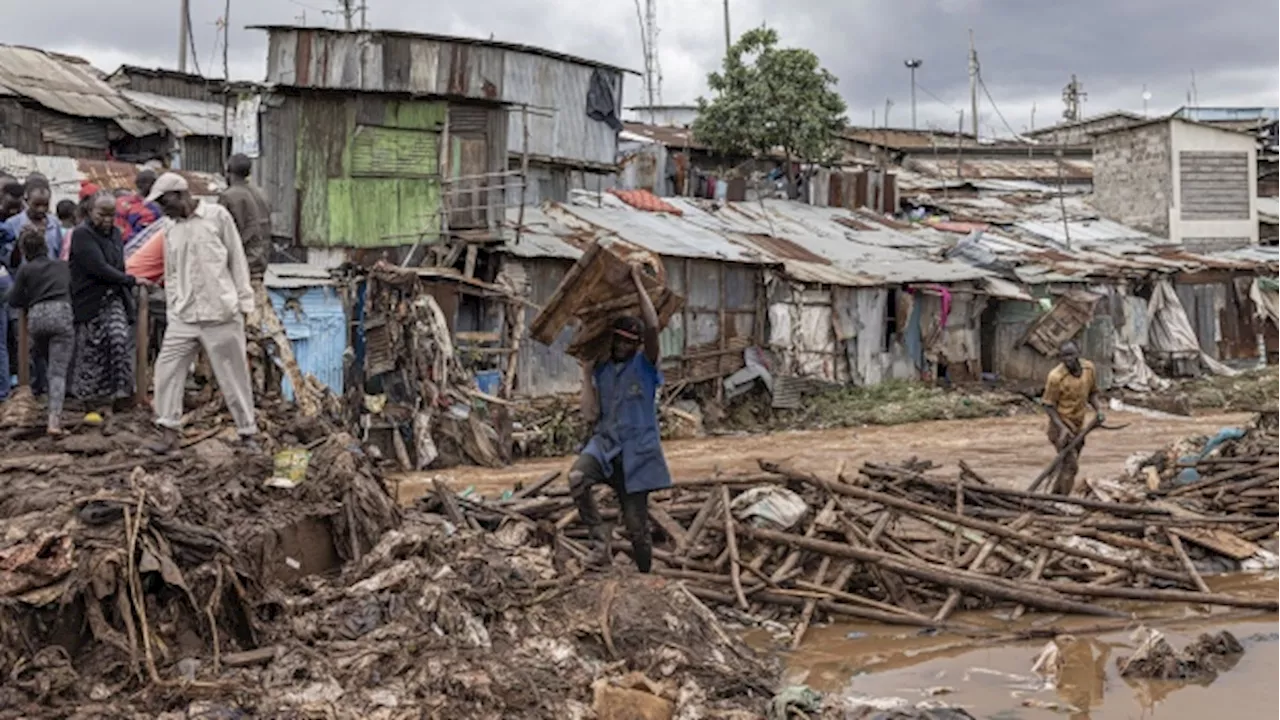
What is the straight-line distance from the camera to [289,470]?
21.9 ft

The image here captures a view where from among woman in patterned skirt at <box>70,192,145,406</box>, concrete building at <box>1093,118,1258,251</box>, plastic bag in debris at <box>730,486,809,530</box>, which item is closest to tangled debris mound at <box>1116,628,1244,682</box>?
plastic bag in debris at <box>730,486,809,530</box>

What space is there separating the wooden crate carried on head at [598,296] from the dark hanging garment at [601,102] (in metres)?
19.4

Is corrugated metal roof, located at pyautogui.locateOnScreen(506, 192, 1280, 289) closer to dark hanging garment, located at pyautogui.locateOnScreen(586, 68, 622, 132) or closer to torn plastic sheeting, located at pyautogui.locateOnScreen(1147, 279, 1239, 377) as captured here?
torn plastic sheeting, located at pyautogui.locateOnScreen(1147, 279, 1239, 377)

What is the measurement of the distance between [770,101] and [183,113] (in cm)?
1291

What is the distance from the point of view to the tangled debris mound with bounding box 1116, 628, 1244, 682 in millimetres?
6539

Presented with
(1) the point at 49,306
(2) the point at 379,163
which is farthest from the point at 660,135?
(1) the point at 49,306

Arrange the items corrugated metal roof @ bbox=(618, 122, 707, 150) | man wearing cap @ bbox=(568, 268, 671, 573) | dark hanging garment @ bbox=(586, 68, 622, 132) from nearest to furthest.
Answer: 1. man wearing cap @ bbox=(568, 268, 671, 573)
2. dark hanging garment @ bbox=(586, 68, 622, 132)
3. corrugated metal roof @ bbox=(618, 122, 707, 150)

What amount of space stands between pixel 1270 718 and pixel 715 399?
628 inches

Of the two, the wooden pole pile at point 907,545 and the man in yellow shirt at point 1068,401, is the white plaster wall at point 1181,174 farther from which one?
the wooden pole pile at point 907,545

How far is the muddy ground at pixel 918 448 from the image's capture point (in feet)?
52.2

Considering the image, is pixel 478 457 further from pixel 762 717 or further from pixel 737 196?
pixel 737 196

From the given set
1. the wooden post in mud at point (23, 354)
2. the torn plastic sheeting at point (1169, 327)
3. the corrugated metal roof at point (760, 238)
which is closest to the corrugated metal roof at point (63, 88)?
the corrugated metal roof at point (760, 238)

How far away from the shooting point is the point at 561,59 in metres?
25.3

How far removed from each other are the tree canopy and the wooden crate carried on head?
22.5 m
